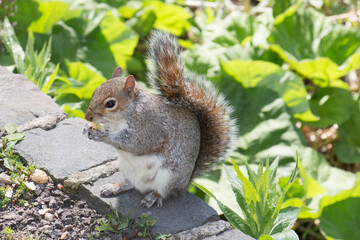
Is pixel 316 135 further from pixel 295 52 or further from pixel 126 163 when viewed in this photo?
pixel 126 163

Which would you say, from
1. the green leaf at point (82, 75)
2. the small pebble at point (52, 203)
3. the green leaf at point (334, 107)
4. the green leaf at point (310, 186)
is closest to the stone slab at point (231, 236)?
the small pebble at point (52, 203)

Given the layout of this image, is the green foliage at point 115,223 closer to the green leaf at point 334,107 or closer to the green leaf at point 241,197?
the green leaf at point 241,197

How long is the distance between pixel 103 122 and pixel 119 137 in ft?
0.33

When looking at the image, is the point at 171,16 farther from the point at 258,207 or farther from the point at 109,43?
the point at 258,207

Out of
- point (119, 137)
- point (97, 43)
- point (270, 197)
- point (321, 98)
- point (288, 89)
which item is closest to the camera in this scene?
point (119, 137)

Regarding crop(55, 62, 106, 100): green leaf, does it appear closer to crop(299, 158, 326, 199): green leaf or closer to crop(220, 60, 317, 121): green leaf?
crop(220, 60, 317, 121): green leaf

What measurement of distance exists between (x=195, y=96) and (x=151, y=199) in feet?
1.74

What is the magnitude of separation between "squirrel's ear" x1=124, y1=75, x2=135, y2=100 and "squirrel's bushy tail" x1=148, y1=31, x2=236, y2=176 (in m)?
0.17

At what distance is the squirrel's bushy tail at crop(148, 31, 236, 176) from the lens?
2322 millimetres

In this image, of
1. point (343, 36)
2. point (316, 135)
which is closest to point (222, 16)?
point (343, 36)

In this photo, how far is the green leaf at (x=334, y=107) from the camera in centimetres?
413

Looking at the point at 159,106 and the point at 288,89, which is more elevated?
the point at 159,106

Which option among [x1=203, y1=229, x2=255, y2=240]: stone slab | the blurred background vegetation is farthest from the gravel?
the blurred background vegetation

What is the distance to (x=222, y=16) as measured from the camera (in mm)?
4656
